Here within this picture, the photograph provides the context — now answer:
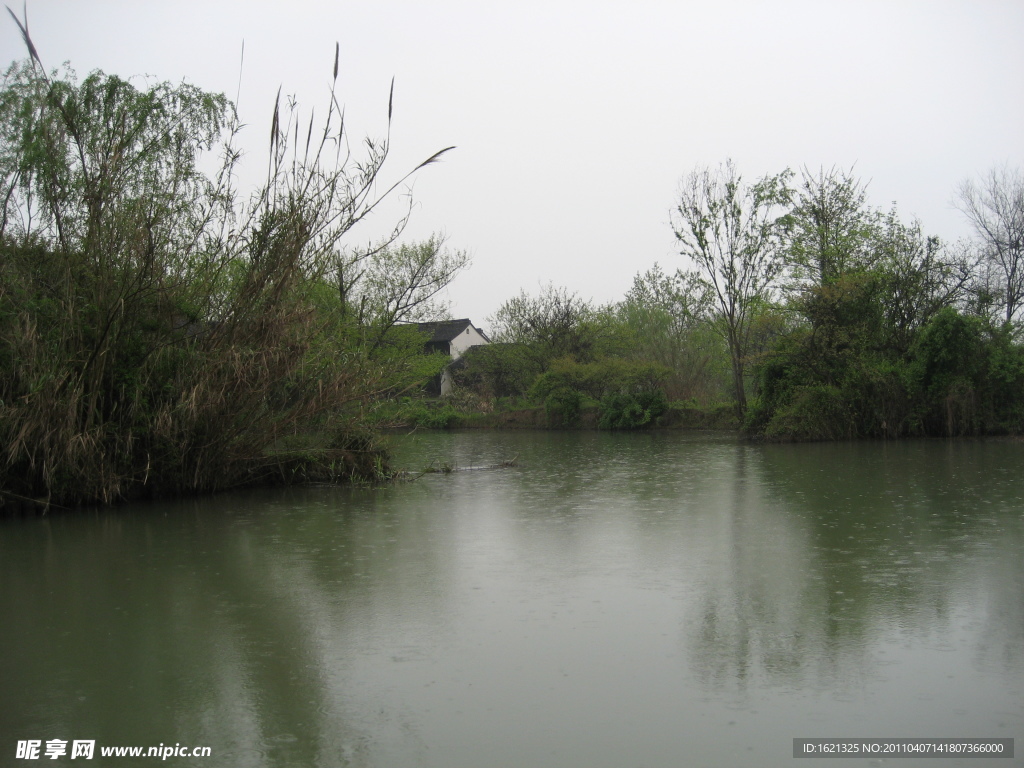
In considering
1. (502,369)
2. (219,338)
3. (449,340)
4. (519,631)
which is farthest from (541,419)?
(519,631)

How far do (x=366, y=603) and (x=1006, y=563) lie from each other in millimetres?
4836

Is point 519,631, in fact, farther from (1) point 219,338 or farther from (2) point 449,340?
(2) point 449,340

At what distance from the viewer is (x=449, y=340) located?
51.6 m

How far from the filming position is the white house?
47.2m

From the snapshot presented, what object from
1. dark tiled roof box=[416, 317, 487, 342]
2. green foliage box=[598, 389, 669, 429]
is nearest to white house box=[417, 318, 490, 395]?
dark tiled roof box=[416, 317, 487, 342]

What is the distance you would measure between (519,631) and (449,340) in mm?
46841

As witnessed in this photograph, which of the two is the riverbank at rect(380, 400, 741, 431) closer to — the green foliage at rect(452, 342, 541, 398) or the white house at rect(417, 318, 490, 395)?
the green foliage at rect(452, 342, 541, 398)

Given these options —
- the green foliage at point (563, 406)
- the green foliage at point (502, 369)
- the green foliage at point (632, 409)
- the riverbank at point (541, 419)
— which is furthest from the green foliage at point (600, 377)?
A: the green foliage at point (502, 369)

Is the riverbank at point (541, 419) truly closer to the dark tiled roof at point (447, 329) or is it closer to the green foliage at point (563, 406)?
the green foliage at point (563, 406)

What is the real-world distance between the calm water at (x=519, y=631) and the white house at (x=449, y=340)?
3689 centimetres

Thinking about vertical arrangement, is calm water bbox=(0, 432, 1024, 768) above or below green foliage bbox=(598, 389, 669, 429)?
below

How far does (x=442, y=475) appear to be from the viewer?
1494 centimetres

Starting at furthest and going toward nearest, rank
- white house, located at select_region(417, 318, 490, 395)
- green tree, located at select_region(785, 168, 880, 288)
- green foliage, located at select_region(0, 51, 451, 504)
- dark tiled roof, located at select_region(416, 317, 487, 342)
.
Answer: dark tiled roof, located at select_region(416, 317, 487, 342) → white house, located at select_region(417, 318, 490, 395) → green tree, located at select_region(785, 168, 880, 288) → green foliage, located at select_region(0, 51, 451, 504)

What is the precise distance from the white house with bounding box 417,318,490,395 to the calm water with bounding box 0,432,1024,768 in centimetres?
3689
